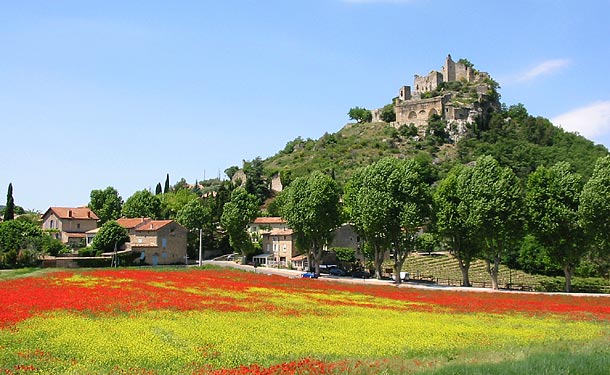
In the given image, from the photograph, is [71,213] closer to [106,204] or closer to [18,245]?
[106,204]

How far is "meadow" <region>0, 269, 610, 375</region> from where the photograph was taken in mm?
20188

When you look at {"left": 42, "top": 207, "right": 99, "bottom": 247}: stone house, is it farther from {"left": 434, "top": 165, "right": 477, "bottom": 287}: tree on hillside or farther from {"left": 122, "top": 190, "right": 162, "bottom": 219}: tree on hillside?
{"left": 434, "top": 165, "right": 477, "bottom": 287}: tree on hillside

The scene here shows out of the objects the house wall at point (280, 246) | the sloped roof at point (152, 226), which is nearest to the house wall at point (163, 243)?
the sloped roof at point (152, 226)

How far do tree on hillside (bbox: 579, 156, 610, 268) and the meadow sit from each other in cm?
924

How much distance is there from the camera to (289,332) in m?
28.6

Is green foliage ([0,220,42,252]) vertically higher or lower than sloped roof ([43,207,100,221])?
lower

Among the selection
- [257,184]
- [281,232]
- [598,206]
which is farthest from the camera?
[257,184]

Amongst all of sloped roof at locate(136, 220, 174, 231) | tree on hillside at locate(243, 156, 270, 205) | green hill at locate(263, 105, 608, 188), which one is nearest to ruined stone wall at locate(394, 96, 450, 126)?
green hill at locate(263, 105, 608, 188)

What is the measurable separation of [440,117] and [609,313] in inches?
6121

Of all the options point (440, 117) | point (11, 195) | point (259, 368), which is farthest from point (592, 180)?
point (440, 117)

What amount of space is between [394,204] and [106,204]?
279 feet

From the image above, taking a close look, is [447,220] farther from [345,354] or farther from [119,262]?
[119,262]

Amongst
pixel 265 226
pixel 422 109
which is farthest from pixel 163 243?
Answer: pixel 422 109

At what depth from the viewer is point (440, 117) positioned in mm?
189250
